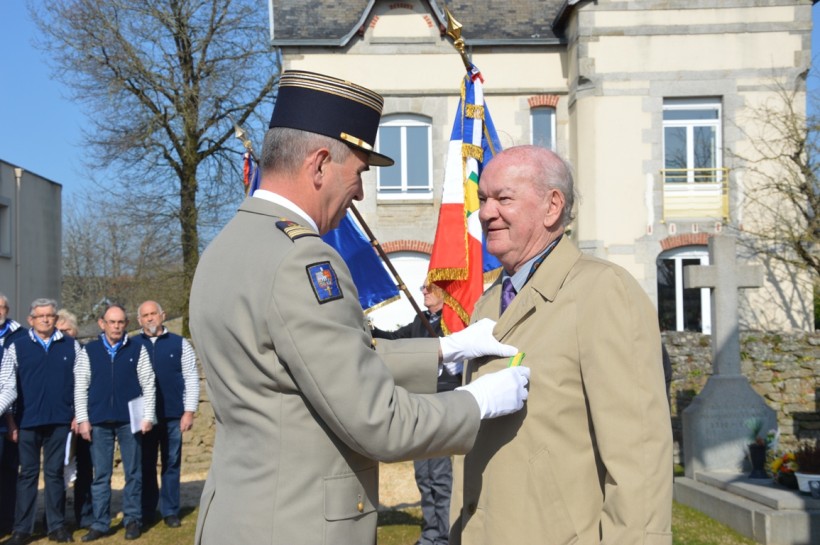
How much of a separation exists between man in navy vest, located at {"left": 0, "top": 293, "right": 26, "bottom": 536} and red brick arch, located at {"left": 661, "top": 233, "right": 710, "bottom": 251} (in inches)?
473

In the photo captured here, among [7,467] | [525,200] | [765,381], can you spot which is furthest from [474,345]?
[765,381]

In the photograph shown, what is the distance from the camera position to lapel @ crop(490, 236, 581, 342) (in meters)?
2.74

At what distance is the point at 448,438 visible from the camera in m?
2.30

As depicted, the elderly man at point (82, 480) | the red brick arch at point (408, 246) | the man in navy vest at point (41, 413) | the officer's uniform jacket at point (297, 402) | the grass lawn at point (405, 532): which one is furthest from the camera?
the red brick arch at point (408, 246)

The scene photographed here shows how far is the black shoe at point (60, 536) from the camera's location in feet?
26.4

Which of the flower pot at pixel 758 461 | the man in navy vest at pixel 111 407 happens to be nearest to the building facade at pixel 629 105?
the flower pot at pixel 758 461

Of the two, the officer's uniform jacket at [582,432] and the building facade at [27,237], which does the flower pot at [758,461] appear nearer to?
the officer's uniform jacket at [582,432]

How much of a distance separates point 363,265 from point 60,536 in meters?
3.73

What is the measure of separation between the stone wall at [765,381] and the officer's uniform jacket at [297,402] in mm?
10030

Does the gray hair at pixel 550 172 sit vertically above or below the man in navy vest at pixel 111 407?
above

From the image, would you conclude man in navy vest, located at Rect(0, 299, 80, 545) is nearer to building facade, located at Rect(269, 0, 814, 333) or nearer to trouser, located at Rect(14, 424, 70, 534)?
trouser, located at Rect(14, 424, 70, 534)

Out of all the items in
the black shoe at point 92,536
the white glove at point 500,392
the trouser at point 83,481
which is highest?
the white glove at point 500,392

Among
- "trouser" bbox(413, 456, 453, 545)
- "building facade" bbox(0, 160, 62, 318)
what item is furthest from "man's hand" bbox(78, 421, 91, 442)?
"building facade" bbox(0, 160, 62, 318)

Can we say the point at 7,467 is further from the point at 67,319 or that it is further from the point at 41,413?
→ the point at 67,319
